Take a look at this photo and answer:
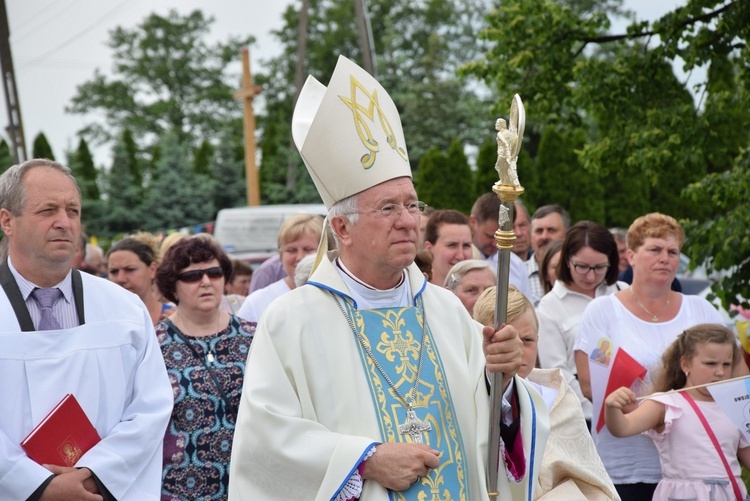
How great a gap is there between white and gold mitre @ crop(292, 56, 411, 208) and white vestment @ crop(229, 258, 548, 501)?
326 mm

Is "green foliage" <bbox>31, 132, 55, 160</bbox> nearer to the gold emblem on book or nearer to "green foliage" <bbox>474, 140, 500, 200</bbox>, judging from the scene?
"green foliage" <bbox>474, 140, 500, 200</bbox>

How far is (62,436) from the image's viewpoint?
391cm

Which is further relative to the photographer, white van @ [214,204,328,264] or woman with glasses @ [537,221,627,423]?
white van @ [214,204,328,264]

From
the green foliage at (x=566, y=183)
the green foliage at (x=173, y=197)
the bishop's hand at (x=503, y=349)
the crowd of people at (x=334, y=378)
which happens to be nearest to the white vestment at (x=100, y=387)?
the crowd of people at (x=334, y=378)

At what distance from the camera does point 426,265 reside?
19.4 ft

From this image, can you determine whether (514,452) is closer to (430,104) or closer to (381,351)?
(381,351)

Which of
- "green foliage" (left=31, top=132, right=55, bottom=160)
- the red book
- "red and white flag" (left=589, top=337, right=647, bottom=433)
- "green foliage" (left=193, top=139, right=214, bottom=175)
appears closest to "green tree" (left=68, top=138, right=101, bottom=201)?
"green foliage" (left=31, top=132, right=55, bottom=160)

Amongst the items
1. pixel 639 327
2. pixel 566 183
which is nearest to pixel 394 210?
pixel 639 327

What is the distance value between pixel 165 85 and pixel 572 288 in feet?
141

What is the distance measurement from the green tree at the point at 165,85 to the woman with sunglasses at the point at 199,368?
40874 millimetres

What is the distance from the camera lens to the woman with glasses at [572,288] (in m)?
6.11

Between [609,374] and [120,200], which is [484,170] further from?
[609,374]

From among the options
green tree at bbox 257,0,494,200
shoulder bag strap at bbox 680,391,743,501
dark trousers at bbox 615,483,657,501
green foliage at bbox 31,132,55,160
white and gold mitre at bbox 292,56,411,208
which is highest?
green tree at bbox 257,0,494,200

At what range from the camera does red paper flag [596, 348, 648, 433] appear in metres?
5.40
